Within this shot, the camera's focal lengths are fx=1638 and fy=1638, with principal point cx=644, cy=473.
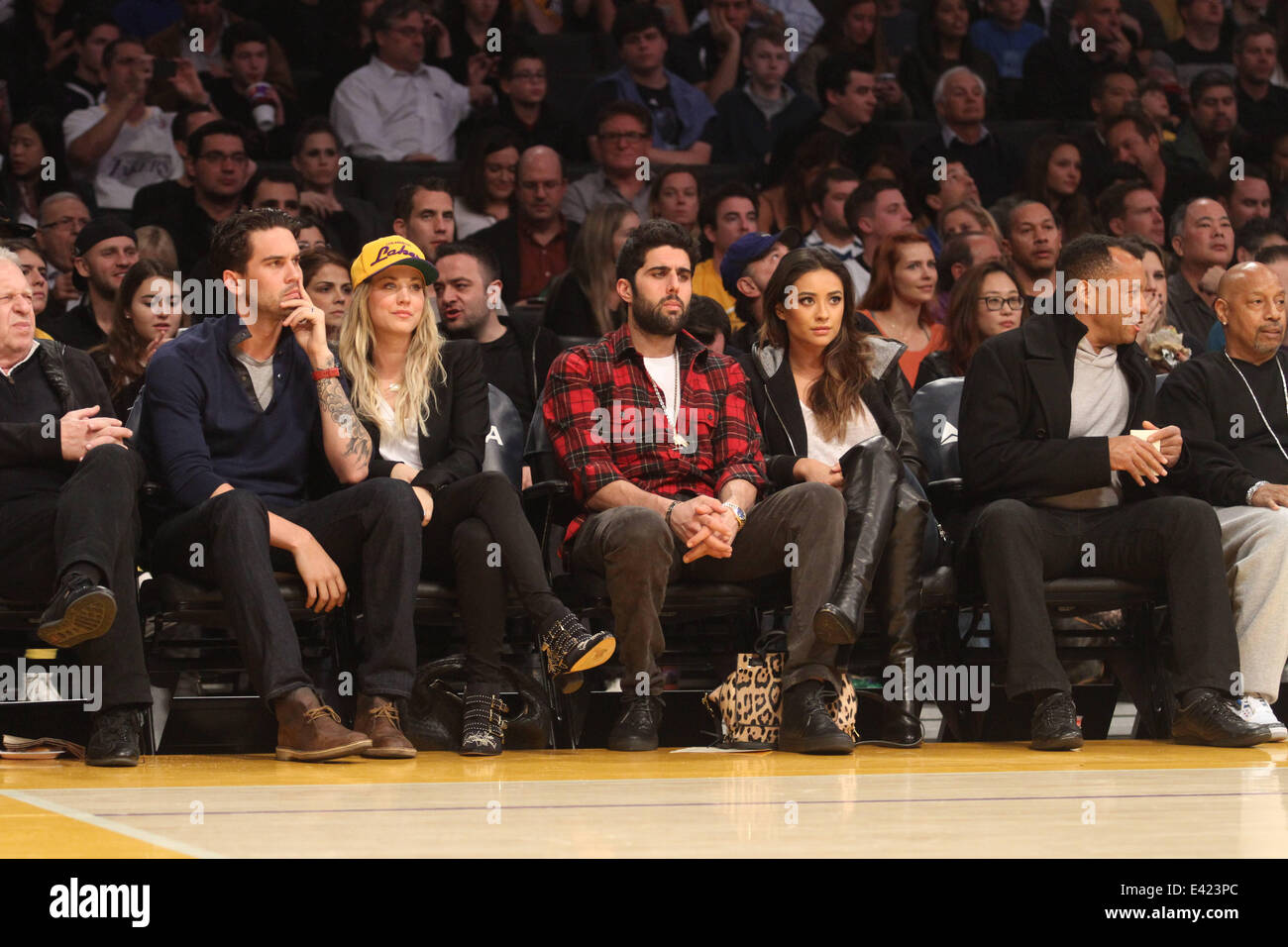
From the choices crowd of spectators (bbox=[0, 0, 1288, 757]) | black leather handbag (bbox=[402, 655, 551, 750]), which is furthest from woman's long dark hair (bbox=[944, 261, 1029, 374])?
black leather handbag (bbox=[402, 655, 551, 750])

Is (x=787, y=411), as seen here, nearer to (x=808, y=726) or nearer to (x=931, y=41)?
(x=808, y=726)

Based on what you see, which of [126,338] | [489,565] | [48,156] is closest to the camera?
[489,565]

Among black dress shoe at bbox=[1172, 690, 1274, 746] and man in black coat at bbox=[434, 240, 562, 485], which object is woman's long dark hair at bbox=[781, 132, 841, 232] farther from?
black dress shoe at bbox=[1172, 690, 1274, 746]

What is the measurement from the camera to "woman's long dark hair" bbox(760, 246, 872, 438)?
185 inches

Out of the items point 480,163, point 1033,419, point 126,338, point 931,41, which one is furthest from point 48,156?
point 931,41

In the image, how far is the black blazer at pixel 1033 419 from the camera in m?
4.41

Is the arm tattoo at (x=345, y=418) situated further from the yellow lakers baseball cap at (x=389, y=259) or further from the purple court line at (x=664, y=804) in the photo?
the purple court line at (x=664, y=804)

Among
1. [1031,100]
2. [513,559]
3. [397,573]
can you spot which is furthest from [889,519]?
[1031,100]

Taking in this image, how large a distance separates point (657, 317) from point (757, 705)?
116 cm

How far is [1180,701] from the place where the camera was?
4.25 m

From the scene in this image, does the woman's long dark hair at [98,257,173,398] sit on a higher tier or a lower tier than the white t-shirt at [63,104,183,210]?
lower

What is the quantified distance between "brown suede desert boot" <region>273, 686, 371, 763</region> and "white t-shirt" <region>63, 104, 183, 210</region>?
3631 millimetres

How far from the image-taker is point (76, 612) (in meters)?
3.50

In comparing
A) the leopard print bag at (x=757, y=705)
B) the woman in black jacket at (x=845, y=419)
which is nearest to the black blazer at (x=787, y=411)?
the woman in black jacket at (x=845, y=419)
